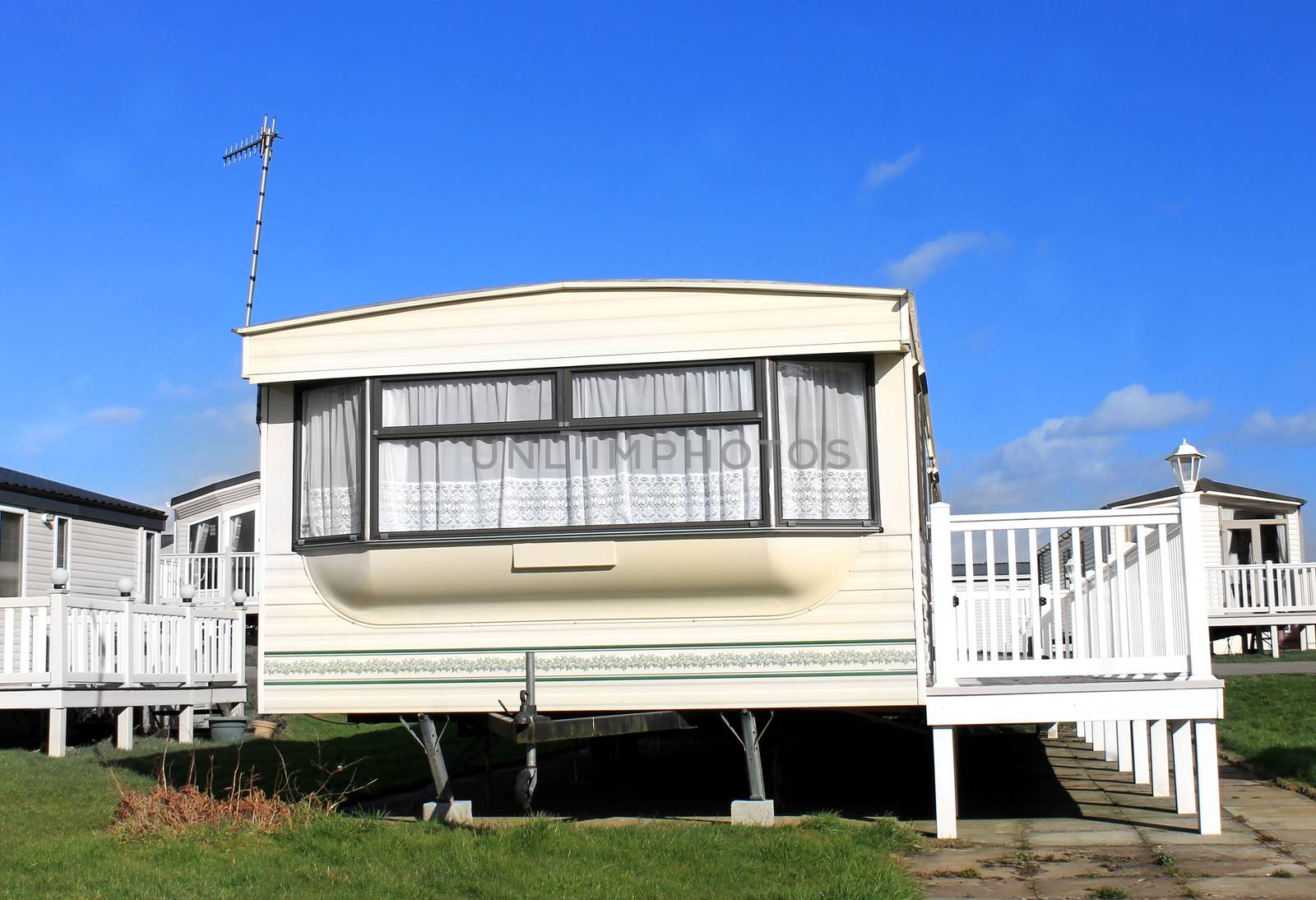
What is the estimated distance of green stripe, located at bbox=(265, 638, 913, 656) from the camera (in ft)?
26.8

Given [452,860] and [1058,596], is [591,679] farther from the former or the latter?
[1058,596]

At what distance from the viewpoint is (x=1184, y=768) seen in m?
8.31

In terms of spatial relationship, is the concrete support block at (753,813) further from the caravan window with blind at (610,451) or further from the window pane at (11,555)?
the window pane at (11,555)

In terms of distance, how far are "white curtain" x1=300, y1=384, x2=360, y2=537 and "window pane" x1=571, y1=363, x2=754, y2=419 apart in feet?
4.76

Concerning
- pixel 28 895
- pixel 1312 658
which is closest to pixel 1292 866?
pixel 28 895

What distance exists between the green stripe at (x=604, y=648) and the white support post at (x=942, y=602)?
0.20 m

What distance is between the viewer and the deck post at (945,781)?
7723 millimetres

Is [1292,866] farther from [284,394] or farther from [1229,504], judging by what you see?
[1229,504]

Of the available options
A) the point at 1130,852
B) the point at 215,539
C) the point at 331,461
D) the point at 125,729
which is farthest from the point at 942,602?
the point at 215,539

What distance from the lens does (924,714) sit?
851 centimetres

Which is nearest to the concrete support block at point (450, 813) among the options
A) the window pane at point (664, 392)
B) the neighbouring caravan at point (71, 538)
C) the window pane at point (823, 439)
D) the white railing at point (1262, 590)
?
the window pane at point (664, 392)

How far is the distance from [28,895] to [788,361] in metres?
4.93

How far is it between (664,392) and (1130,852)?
367 cm

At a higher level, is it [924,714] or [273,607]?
[273,607]
